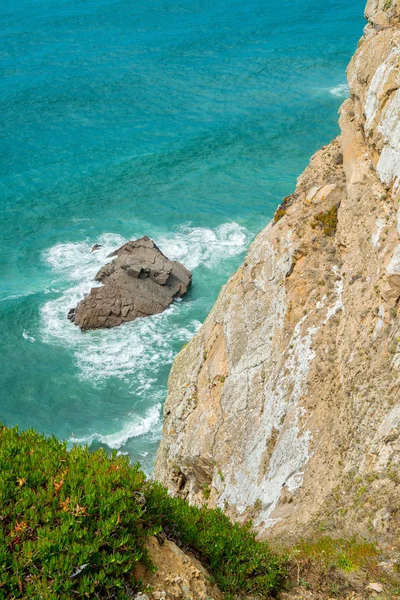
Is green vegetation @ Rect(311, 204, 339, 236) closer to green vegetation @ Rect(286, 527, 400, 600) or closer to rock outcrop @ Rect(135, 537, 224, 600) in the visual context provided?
green vegetation @ Rect(286, 527, 400, 600)

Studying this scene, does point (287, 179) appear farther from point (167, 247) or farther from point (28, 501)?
point (28, 501)

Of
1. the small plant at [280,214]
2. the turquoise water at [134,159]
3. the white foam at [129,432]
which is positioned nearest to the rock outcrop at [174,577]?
the small plant at [280,214]

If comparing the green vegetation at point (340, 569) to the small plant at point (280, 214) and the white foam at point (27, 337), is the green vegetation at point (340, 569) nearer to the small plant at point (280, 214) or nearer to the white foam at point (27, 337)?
the small plant at point (280, 214)

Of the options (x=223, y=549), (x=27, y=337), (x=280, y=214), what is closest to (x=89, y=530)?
(x=223, y=549)

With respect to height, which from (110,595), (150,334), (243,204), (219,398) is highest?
(110,595)

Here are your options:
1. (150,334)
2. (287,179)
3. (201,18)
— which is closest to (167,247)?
(150,334)

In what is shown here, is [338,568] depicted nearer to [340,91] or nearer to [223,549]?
[223,549]
